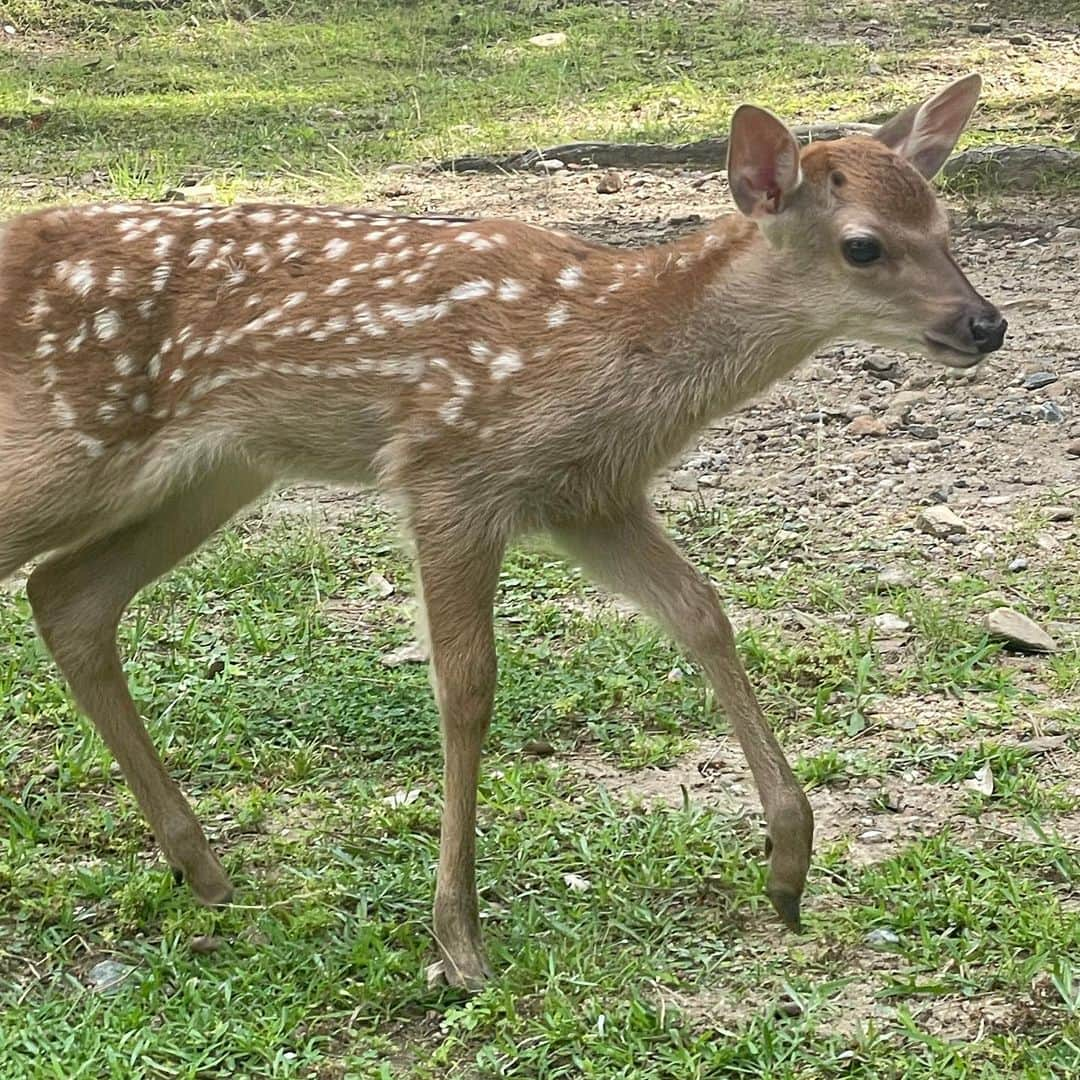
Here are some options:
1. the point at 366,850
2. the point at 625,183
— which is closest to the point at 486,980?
the point at 366,850

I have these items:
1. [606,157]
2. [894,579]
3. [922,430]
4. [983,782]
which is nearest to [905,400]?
[922,430]

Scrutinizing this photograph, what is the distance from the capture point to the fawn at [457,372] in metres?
3.83

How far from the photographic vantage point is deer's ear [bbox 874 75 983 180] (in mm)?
4207

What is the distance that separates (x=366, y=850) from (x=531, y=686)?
85 centimetres

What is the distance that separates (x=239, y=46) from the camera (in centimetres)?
1234

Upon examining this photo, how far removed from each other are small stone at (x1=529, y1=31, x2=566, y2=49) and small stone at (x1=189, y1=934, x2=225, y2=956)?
9.06 m

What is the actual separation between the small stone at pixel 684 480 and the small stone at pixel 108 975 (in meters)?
2.89

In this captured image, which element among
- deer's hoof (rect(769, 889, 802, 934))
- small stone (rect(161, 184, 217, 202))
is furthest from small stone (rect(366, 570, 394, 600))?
small stone (rect(161, 184, 217, 202))

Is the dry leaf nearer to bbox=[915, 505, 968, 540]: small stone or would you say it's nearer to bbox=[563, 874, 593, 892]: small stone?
bbox=[563, 874, 593, 892]: small stone

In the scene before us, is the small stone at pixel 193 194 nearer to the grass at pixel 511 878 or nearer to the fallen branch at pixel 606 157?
the fallen branch at pixel 606 157

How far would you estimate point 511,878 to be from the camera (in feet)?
13.1

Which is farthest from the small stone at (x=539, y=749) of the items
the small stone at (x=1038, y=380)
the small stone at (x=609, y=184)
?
the small stone at (x=609, y=184)

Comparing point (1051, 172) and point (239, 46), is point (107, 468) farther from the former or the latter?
point (239, 46)

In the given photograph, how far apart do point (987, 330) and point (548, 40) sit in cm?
867
